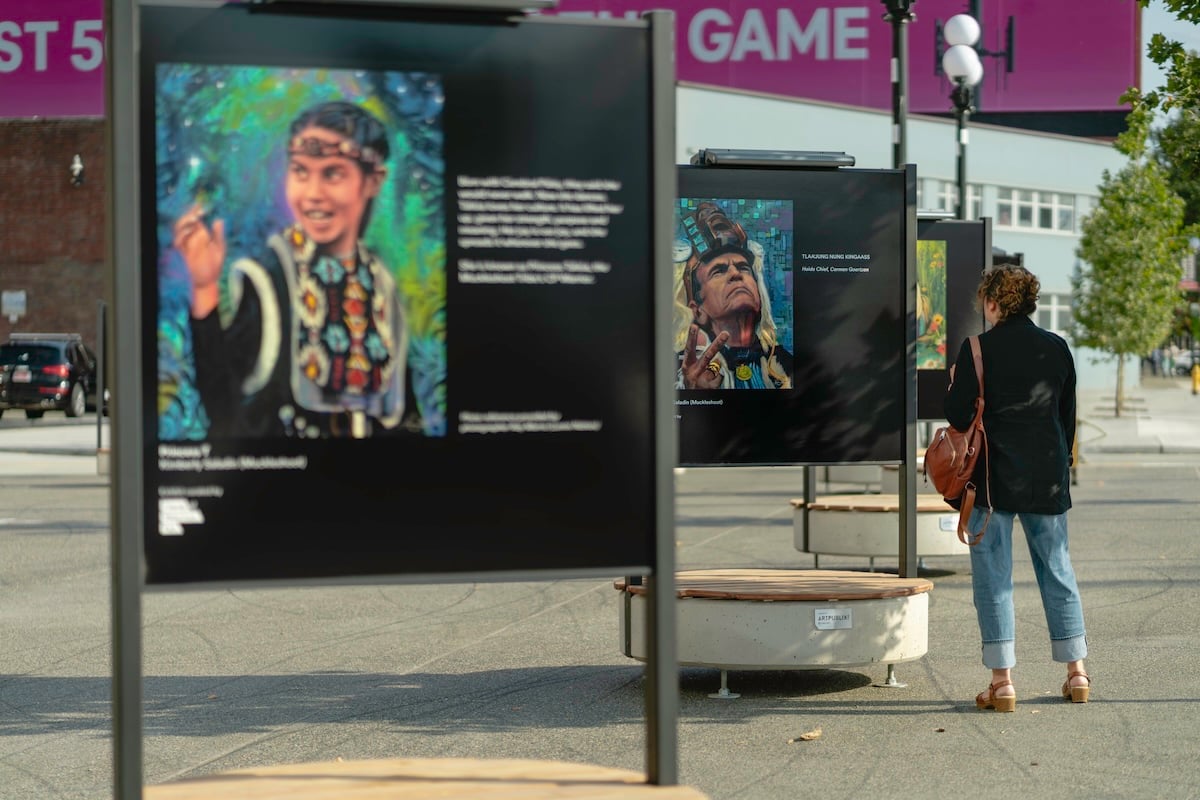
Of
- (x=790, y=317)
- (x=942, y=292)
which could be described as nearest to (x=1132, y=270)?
(x=942, y=292)

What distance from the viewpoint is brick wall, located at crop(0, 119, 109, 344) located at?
53.5 m

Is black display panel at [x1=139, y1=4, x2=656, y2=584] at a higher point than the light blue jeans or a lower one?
higher

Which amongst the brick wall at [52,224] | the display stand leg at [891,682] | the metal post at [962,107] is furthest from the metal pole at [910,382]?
the brick wall at [52,224]

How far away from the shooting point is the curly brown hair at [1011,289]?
8125 millimetres

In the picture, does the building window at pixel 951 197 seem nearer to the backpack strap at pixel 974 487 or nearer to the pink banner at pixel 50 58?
the pink banner at pixel 50 58

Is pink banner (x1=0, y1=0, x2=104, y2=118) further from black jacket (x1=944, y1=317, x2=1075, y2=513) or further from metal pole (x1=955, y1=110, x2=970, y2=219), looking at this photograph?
black jacket (x1=944, y1=317, x2=1075, y2=513)

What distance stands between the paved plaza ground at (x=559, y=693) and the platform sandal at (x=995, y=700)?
0.07 metres

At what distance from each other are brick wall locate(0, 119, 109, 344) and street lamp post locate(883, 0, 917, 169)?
1657 inches

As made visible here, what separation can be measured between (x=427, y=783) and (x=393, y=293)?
1204 millimetres

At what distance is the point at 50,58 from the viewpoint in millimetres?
56938

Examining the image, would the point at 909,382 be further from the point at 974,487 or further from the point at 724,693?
the point at 724,693

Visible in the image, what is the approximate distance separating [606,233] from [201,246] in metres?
0.97

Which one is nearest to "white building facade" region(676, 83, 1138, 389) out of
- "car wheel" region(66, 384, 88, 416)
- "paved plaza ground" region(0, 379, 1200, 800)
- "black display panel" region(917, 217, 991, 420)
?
"car wheel" region(66, 384, 88, 416)

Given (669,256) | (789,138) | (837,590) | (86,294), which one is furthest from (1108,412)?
(669,256)
